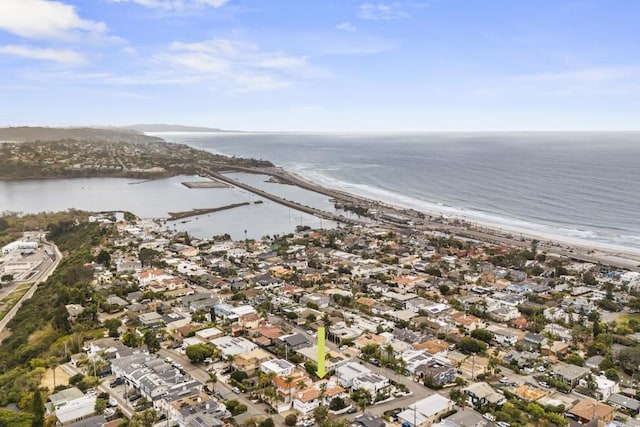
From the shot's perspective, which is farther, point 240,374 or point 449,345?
point 449,345

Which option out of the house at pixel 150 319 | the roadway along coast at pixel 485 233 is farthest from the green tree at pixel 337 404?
the roadway along coast at pixel 485 233

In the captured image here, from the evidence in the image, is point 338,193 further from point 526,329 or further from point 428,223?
point 526,329

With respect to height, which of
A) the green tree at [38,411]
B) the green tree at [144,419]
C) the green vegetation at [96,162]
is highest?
the green vegetation at [96,162]

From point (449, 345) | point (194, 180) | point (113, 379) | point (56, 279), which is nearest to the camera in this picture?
point (113, 379)

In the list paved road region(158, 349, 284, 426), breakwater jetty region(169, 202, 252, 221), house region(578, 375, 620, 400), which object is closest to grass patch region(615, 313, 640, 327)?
house region(578, 375, 620, 400)

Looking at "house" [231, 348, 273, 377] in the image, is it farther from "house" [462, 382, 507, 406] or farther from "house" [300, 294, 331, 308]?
"house" [462, 382, 507, 406]

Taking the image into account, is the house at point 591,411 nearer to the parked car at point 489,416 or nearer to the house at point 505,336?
the parked car at point 489,416

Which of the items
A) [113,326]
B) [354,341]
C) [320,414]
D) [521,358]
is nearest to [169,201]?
[113,326]

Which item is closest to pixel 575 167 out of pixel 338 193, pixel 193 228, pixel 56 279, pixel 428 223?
pixel 338 193
